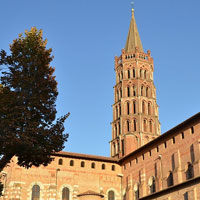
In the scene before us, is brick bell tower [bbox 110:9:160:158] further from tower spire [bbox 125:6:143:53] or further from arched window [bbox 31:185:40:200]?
arched window [bbox 31:185:40:200]

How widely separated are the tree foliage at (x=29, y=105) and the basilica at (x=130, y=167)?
515 cm

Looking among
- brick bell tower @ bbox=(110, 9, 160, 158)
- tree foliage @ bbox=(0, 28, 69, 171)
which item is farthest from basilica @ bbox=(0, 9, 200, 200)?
tree foliage @ bbox=(0, 28, 69, 171)

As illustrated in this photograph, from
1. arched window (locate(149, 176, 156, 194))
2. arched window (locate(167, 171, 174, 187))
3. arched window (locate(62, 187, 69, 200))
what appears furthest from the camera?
arched window (locate(62, 187, 69, 200))

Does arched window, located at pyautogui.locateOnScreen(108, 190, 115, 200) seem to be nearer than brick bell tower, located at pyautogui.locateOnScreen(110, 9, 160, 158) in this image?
Yes

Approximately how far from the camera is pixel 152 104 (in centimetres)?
5900

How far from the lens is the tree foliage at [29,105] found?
1720 centimetres

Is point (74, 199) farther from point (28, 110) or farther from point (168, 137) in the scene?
point (28, 110)

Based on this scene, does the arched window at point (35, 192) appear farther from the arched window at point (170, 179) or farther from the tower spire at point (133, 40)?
the tower spire at point (133, 40)

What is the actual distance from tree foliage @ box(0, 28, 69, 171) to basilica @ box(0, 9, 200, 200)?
515 centimetres

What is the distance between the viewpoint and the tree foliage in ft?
56.4

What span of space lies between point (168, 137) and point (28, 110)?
67.7ft

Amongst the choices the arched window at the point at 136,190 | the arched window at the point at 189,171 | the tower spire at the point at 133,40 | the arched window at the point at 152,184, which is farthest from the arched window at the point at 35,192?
the tower spire at the point at 133,40

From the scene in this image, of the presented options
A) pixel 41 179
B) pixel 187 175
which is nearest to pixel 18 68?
pixel 187 175

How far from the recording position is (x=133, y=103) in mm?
58406
